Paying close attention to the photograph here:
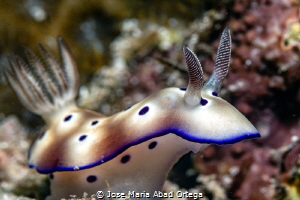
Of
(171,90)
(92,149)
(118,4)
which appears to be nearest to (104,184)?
(92,149)

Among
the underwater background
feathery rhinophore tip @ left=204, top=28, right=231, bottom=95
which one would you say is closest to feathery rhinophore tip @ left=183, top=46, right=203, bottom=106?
feathery rhinophore tip @ left=204, top=28, right=231, bottom=95

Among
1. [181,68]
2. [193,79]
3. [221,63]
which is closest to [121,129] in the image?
[193,79]

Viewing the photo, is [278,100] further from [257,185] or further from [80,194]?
[80,194]

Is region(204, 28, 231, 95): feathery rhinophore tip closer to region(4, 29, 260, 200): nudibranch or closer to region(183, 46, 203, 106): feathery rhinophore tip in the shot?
region(4, 29, 260, 200): nudibranch

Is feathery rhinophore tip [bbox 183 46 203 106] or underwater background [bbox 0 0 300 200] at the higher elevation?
feathery rhinophore tip [bbox 183 46 203 106]

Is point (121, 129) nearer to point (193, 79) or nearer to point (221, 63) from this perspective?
point (193, 79)

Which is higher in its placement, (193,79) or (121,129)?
(193,79)
